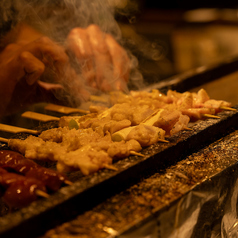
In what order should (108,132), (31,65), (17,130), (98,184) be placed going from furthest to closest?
(31,65) < (17,130) < (108,132) < (98,184)

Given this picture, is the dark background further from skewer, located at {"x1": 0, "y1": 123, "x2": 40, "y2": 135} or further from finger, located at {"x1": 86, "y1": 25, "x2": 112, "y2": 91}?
skewer, located at {"x1": 0, "y1": 123, "x2": 40, "y2": 135}

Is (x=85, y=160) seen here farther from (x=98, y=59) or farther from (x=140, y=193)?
(x=98, y=59)

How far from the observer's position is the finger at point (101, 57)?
4.77 metres

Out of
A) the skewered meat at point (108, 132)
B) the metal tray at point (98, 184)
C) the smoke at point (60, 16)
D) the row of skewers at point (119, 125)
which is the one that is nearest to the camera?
the metal tray at point (98, 184)

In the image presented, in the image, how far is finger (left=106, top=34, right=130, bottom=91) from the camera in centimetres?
482

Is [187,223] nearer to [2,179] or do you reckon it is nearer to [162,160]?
[162,160]

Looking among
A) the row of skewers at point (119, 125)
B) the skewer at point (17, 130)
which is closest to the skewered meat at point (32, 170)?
the row of skewers at point (119, 125)

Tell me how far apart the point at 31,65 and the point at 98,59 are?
4.36ft

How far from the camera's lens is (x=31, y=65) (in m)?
3.81

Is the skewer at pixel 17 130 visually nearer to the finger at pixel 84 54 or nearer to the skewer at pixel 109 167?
the skewer at pixel 109 167

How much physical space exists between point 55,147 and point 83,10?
126 inches

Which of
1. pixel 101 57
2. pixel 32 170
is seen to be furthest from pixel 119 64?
pixel 32 170

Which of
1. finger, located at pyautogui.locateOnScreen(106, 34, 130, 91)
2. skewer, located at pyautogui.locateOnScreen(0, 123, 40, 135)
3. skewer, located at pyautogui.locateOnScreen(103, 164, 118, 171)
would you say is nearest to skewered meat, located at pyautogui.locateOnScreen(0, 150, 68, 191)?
skewer, located at pyautogui.locateOnScreen(103, 164, 118, 171)

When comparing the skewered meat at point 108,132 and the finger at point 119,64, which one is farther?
the finger at point 119,64
